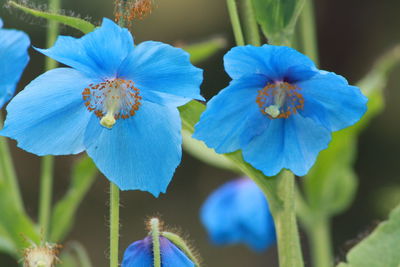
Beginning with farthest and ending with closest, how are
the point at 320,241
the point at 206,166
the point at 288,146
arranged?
the point at 206,166
the point at 320,241
the point at 288,146

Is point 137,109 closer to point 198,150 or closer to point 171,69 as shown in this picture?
point 171,69

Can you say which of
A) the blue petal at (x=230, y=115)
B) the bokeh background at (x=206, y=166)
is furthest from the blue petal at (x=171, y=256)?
the bokeh background at (x=206, y=166)

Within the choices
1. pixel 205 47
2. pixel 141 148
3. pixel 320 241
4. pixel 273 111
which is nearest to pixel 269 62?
pixel 273 111

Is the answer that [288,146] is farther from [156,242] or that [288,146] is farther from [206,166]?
[206,166]

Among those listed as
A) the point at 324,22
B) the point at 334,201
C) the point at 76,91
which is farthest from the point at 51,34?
the point at 324,22

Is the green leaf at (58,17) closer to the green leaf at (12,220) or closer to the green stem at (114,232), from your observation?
the green stem at (114,232)

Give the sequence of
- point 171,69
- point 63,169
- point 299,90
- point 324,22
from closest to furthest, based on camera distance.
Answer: point 171,69, point 299,90, point 324,22, point 63,169
